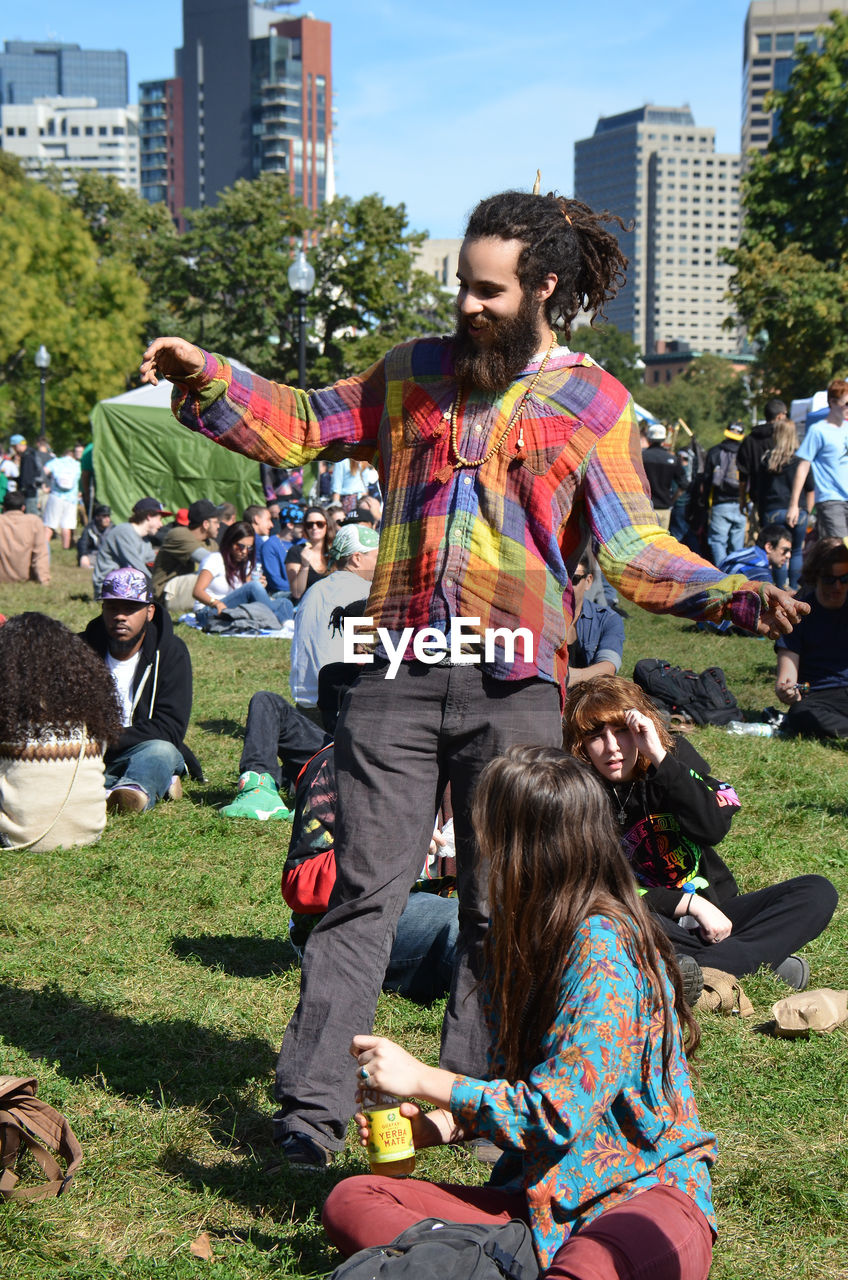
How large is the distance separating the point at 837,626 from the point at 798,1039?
4.65 m

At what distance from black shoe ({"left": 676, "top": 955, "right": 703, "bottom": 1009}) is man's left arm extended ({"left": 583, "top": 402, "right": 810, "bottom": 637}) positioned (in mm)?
1538

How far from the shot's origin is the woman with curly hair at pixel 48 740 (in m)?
5.95

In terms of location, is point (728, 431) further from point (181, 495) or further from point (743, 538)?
point (181, 495)

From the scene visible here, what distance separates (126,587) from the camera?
22.7 feet

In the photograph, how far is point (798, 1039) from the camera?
161 inches

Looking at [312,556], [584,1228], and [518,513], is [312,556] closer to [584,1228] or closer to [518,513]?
[518,513]

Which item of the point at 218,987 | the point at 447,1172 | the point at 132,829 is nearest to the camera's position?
the point at 447,1172

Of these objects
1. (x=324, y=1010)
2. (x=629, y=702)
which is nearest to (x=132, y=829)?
(x=629, y=702)

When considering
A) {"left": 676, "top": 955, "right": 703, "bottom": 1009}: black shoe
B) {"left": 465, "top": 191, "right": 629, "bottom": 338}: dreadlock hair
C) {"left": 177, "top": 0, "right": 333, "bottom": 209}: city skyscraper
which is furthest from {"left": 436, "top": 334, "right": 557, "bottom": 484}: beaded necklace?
{"left": 177, "top": 0, "right": 333, "bottom": 209}: city skyscraper

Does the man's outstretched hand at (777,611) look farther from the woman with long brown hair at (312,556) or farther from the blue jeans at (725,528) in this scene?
the blue jeans at (725,528)

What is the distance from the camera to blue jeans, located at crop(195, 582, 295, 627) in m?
13.3

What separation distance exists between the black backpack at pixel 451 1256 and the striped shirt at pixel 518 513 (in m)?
1.14

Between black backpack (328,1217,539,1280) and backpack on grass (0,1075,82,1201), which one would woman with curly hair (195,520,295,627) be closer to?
backpack on grass (0,1075,82,1201)

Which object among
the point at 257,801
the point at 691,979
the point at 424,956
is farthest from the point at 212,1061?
the point at 257,801
